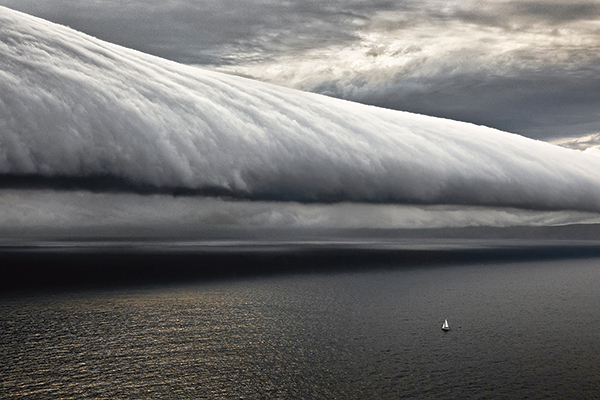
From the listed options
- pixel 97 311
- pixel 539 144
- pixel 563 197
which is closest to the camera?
pixel 97 311

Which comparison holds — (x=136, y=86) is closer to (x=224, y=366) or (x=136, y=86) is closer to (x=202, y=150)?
(x=202, y=150)

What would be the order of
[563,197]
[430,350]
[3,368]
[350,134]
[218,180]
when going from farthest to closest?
[563,197] → [350,134] → [218,180] → [430,350] → [3,368]

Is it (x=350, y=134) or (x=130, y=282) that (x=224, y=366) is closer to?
→ (x=130, y=282)

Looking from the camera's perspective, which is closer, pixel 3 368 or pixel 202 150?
pixel 3 368

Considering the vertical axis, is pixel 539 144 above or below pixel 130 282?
above

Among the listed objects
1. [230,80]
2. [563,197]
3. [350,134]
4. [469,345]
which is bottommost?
[469,345]

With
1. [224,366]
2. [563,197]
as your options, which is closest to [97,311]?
[224,366]
